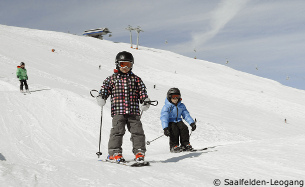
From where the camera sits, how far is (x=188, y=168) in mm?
3947

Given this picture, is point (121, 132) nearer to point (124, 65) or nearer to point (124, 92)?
point (124, 92)

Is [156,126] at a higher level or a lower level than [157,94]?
lower

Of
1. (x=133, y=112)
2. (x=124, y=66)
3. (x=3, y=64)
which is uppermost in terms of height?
(x=3, y=64)

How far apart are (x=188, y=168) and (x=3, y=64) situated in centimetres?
1965

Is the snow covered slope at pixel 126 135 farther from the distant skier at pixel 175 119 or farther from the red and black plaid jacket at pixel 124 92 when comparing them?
the red and black plaid jacket at pixel 124 92

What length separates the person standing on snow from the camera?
15.1ft

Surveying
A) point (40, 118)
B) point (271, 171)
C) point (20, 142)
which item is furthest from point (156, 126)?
point (271, 171)

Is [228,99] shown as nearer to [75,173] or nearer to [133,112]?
[133,112]

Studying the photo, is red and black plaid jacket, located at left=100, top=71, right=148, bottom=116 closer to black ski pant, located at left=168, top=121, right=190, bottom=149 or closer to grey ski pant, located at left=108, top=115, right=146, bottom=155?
grey ski pant, located at left=108, top=115, right=146, bottom=155

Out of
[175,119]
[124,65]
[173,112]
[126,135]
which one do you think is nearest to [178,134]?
[175,119]

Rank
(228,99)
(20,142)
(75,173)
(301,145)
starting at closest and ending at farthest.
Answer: (75,173) < (301,145) < (20,142) < (228,99)

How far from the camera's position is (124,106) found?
4629 millimetres

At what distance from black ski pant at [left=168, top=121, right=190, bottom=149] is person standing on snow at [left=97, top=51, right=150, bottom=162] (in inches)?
77.0

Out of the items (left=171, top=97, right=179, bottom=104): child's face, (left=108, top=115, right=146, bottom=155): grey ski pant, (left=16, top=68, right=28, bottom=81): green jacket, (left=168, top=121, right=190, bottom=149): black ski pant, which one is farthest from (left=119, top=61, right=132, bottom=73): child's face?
(left=16, top=68, right=28, bottom=81): green jacket
